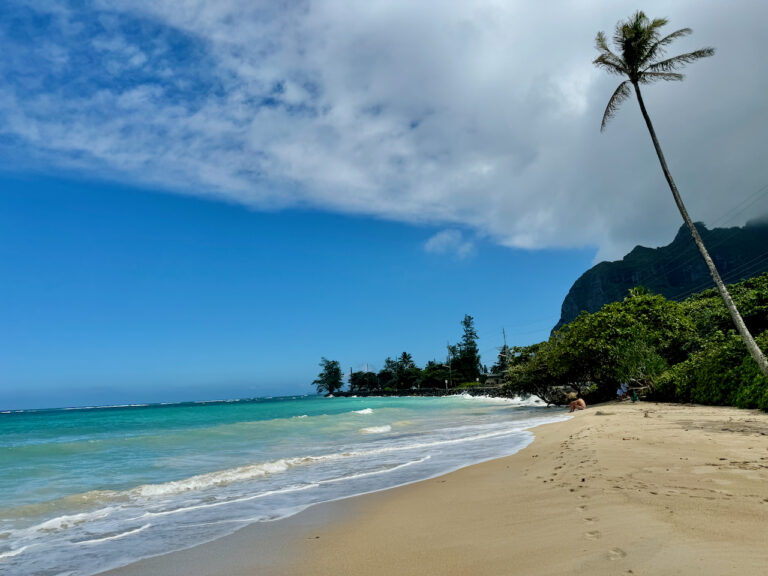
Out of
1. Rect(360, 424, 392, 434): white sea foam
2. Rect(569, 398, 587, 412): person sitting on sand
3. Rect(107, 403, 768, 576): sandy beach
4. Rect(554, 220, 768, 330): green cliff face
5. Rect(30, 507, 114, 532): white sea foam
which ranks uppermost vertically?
Rect(554, 220, 768, 330): green cliff face

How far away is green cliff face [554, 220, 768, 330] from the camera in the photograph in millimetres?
134875

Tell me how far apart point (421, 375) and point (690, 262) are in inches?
4021

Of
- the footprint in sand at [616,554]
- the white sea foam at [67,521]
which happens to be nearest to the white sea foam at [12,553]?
the white sea foam at [67,521]

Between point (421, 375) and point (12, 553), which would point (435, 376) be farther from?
point (12, 553)

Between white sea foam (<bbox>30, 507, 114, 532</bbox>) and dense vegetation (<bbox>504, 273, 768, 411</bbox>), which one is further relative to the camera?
dense vegetation (<bbox>504, 273, 768, 411</bbox>)

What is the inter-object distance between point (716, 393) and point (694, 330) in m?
11.6

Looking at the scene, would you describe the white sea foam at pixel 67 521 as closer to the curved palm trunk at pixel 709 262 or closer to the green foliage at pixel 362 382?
the curved palm trunk at pixel 709 262

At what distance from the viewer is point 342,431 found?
23.9 m

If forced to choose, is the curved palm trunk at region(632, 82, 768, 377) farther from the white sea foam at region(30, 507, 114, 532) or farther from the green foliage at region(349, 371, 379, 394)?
the green foliage at region(349, 371, 379, 394)

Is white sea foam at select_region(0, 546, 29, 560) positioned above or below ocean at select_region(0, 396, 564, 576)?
above

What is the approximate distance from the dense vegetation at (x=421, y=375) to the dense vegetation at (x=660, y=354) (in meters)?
75.6

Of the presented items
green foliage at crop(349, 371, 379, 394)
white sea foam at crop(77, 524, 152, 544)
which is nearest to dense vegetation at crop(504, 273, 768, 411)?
white sea foam at crop(77, 524, 152, 544)

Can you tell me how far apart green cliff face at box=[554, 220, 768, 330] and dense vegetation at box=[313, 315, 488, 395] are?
55513mm

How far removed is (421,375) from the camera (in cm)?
12588
